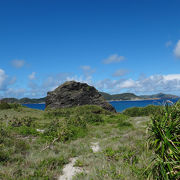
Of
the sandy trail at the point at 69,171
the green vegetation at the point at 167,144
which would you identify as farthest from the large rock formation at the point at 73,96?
the green vegetation at the point at 167,144

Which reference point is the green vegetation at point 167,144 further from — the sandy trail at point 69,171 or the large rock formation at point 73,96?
the large rock formation at point 73,96

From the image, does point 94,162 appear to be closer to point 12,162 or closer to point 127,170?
point 127,170

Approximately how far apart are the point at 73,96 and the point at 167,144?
43685 mm

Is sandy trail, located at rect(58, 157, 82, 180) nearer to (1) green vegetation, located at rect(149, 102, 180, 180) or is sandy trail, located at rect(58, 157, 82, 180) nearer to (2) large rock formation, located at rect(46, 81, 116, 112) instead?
(1) green vegetation, located at rect(149, 102, 180, 180)

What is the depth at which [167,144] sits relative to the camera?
471 cm

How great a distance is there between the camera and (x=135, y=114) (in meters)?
29.3

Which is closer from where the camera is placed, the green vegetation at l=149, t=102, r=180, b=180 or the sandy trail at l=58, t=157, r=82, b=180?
the green vegetation at l=149, t=102, r=180, b=180

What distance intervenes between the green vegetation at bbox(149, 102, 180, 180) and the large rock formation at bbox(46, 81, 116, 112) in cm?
4034

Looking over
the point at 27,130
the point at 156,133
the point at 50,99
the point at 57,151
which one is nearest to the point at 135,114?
the point at 27,130

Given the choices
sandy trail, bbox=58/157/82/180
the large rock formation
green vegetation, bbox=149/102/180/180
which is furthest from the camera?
the large rock formation

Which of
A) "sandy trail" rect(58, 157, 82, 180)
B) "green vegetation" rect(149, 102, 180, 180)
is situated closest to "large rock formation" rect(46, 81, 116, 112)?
"sandy trail" rect(58, 157, 82, 180)

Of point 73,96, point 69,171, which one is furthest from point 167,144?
point 73,96

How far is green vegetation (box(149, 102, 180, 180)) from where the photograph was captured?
4.47 m

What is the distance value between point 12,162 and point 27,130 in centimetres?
632
